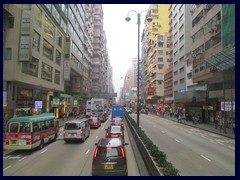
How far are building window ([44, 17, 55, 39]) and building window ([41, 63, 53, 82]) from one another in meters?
4.33

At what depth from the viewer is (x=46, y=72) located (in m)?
37.6

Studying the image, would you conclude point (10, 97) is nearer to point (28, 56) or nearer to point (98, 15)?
point (28, 56)

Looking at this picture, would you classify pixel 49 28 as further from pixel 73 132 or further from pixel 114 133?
pixel 114 133

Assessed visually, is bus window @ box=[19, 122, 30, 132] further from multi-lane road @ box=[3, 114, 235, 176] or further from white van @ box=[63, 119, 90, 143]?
white van @ box=[63, 119, 90, 143]

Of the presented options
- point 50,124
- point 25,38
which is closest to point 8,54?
point 25,38

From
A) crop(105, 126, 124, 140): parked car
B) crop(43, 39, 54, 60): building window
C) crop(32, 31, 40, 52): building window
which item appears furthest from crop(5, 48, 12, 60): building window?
crop(105, 126, 124, 140): parked car

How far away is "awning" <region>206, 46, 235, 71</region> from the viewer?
96.0 feet

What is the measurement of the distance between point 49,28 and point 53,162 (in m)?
26.0

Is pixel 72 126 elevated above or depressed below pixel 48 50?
below

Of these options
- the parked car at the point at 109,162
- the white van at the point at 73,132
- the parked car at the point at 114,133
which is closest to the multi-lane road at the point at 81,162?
the parked car at the point at 109,162

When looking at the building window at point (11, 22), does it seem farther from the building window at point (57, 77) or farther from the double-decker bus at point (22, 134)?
the building window at point (57, 77)

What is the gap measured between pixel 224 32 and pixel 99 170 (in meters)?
29.8

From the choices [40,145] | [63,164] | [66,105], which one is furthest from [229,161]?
[66,105]
